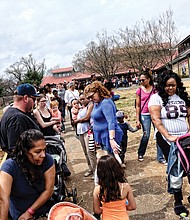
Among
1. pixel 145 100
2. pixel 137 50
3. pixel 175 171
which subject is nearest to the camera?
pixel 175 171

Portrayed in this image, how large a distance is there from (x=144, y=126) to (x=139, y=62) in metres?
31.5

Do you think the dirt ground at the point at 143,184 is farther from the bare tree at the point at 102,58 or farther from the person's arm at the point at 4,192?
the bare tree at the point at 102,58

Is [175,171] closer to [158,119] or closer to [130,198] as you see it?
[158,119]

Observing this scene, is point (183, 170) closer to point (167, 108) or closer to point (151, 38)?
Answer: point (167, 108)

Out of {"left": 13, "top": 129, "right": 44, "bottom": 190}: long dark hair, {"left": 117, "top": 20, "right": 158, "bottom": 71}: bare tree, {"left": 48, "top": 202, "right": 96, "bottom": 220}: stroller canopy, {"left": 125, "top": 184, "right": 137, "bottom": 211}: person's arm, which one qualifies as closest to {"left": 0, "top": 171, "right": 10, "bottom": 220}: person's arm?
{"left": 13, "top": 129, "right": 44, "bottom": 190}: long dark hair

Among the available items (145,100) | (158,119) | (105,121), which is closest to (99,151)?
(105,121)

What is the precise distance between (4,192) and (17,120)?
2.71 feet

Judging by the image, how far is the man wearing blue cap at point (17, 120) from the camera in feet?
10.0

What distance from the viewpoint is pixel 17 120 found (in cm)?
307

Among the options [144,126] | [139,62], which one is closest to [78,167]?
[144,126]

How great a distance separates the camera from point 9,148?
3.19 meters

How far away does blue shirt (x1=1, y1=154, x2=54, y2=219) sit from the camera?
2658mm

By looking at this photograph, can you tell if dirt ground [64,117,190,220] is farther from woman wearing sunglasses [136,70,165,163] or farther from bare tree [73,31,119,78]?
bare tree [73,31,119,78]

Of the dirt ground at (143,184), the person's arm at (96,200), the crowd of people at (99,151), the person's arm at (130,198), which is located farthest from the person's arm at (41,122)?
the person's arm at (130,198)
